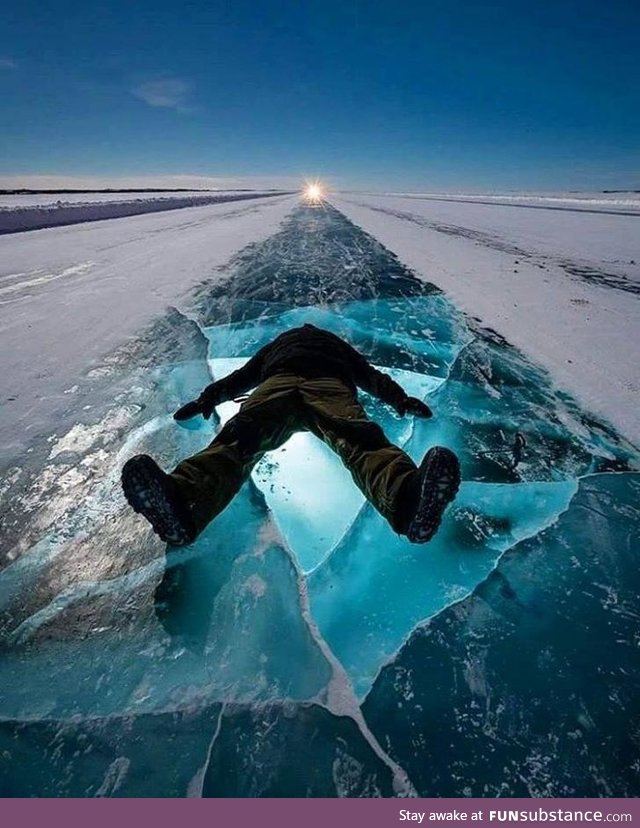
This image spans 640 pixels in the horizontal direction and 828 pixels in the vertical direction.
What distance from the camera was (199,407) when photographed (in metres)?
2.69

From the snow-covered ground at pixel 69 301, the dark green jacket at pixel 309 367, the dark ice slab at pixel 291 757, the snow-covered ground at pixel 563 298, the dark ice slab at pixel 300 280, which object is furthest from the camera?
the dark ice slab at pixel 300 280

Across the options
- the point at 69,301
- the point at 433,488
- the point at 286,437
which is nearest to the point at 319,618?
the point at 433,488

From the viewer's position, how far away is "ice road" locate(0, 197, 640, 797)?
4.38 ft

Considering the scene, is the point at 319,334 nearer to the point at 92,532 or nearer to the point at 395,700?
the point at 92,532

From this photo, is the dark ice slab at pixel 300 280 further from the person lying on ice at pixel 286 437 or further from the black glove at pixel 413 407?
the black glove at pixel 413 407

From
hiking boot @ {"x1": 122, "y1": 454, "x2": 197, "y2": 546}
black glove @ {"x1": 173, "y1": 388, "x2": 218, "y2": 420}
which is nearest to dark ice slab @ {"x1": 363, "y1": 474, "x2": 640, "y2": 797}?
hiking boot @ {"x1": 122, "y1": 454, "x2": 197, "y2": 546}

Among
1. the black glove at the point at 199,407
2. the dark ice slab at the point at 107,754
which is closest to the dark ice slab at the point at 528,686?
the dark ice slab at the point at 107,754

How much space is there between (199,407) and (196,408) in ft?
0.06

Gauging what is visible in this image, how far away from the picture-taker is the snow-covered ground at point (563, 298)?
3.63m

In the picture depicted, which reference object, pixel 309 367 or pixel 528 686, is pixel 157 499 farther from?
pixel 528 686

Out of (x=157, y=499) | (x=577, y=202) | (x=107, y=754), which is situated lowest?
(x=577, y=202)

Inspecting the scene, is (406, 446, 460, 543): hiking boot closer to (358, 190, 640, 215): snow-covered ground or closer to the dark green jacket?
the dark green jacket

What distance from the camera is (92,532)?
2.16m

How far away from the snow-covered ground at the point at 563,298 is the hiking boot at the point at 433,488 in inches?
78.0
